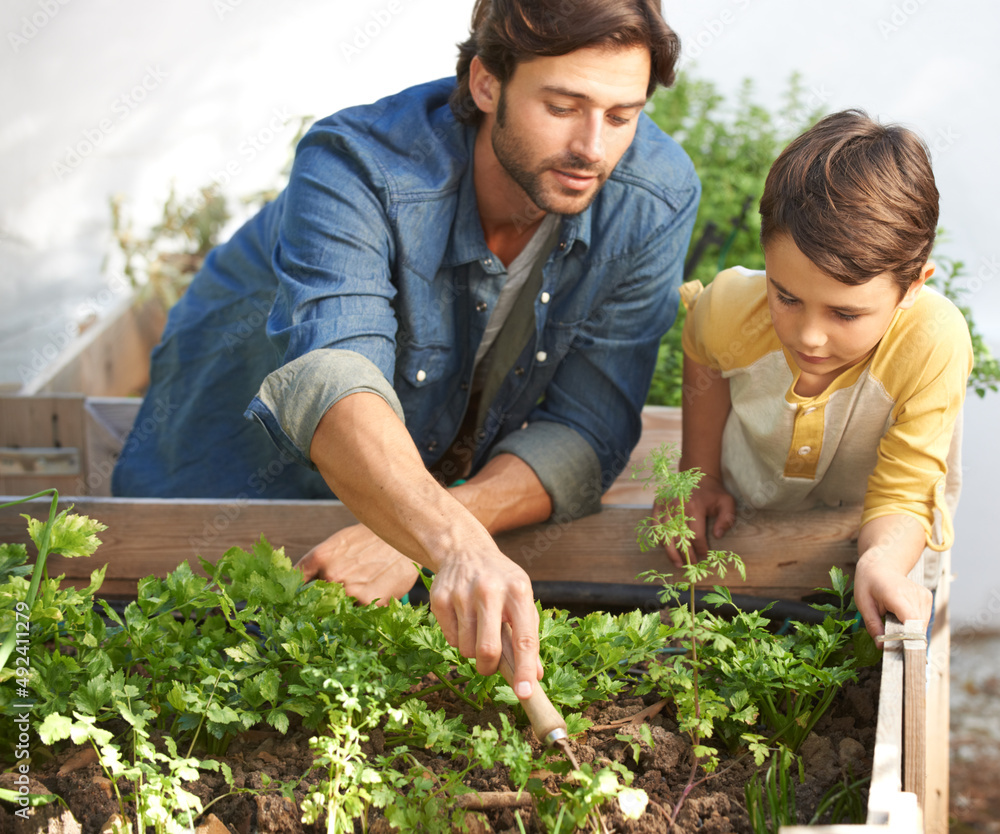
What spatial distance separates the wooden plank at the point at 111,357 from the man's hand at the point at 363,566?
1.61 meters

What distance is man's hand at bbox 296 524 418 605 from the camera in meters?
1.62

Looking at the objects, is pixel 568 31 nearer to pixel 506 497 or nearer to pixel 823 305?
pixel 823 305

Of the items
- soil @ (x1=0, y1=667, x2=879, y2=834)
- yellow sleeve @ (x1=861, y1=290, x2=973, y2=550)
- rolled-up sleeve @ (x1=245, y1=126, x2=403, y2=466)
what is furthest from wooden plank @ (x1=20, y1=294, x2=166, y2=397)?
yellow sleeve @ (x1=861, y1=290, x2=973, y2=550)

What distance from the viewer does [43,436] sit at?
9.07 ft

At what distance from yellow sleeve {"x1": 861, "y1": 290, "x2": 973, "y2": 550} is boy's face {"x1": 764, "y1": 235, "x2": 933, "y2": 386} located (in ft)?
0.24

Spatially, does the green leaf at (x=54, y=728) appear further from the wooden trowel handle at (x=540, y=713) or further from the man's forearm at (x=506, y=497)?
the man's forearm at (x=506, y=497)

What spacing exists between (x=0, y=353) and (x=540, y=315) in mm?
3669

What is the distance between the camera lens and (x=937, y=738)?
1.69 m

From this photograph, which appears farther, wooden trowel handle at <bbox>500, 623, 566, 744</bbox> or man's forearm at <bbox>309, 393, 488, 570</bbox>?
man's forearm at <bbox>309, 393, 488, 570</bbox>

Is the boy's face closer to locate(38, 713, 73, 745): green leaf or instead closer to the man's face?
the man's face

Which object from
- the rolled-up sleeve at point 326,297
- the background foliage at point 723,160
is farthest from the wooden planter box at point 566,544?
the background foliage at point 723,160

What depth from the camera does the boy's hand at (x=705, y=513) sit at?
5.66 feet

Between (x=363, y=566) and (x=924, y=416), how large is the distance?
102 centimetres

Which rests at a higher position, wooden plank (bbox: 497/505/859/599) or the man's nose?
the man's nose
